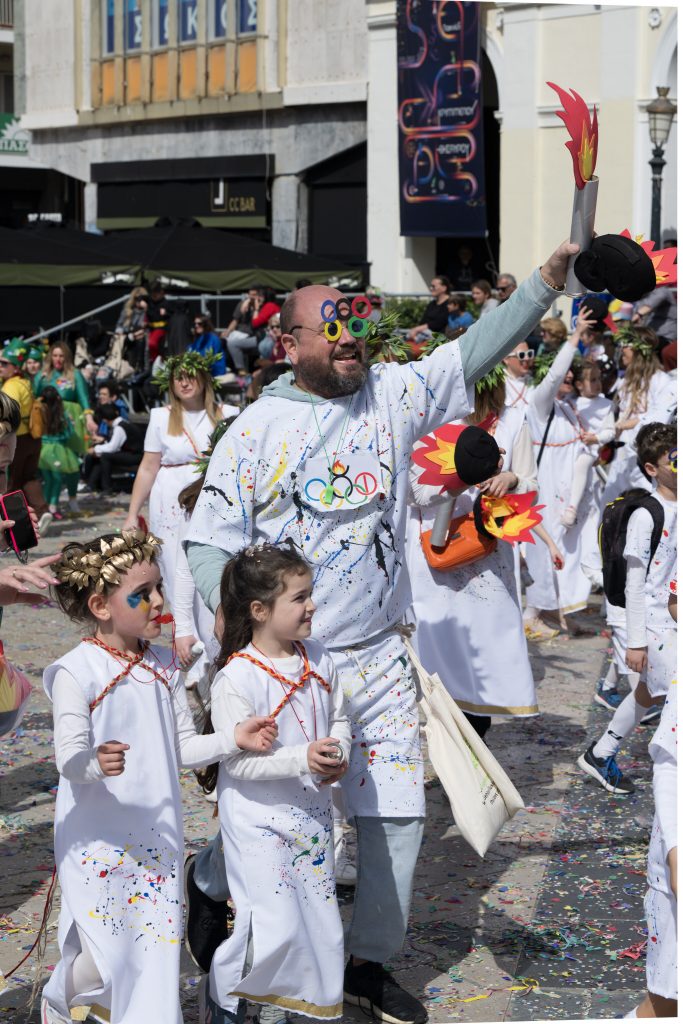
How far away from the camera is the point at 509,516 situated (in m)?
6.25

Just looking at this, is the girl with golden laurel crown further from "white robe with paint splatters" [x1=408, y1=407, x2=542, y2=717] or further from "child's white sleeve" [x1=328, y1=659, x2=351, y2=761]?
"white robe with paint splatters" [x1=408, y1=407, x2=542, y2=717]

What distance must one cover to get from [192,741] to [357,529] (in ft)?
2.71

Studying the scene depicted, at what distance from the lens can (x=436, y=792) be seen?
689cm

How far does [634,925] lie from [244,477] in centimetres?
222

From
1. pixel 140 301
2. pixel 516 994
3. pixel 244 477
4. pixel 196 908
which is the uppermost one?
pixel 140 301

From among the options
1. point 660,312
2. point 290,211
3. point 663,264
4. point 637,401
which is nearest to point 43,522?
point 663,264

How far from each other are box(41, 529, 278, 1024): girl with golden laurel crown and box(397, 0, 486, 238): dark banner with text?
65.7 feet

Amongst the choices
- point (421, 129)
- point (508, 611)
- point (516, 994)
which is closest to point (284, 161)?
point (421, 129)

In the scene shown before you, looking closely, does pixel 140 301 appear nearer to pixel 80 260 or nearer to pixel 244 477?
pixel 80 260

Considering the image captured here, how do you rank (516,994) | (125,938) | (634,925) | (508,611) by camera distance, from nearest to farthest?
(125,938)
(516,994)
(634,925)
(508,611)

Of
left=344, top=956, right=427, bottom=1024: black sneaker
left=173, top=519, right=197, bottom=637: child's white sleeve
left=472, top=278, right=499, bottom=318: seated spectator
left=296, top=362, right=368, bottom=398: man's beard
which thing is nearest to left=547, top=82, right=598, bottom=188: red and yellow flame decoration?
left=296, top=362, right=368, bottom=398: man's beard

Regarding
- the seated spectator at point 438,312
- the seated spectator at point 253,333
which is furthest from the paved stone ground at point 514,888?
the seated spectator at point 253,333

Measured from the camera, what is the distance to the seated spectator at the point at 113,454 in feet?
55.7

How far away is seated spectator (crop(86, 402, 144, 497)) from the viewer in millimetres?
16984
